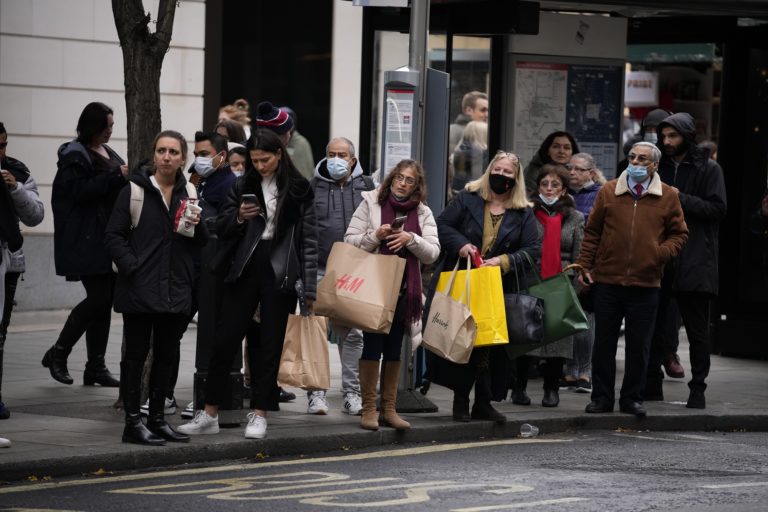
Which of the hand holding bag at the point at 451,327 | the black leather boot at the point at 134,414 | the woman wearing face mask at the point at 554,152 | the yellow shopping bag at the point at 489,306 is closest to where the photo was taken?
the black leather boot at the point at 134,414

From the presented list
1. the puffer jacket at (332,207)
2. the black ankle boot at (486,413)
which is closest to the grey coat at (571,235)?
the puffer jacket at (332,207)

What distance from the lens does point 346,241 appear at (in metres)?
10.0

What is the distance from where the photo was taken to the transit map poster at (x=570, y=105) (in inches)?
530

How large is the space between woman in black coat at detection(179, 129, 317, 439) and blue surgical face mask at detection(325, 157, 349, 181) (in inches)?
47.3

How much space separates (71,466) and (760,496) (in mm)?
3515

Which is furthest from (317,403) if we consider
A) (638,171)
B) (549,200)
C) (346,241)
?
(638,171)

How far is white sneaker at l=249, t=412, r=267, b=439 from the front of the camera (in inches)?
368

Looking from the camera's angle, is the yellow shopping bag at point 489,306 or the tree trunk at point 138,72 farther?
the tree trunk at point 138,72

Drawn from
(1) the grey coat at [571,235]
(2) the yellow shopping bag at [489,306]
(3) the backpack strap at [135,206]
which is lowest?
(2) the yellow shopping bag at [489,306]

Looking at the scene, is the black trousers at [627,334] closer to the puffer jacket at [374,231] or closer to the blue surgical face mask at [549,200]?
the blue surgical face mask at [549,200]

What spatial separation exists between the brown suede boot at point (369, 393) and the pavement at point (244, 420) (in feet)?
0.25

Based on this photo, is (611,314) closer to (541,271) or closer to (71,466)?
(541,271)

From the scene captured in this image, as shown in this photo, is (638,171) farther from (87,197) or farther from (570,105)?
(87,197)

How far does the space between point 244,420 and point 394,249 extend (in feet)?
4.82
